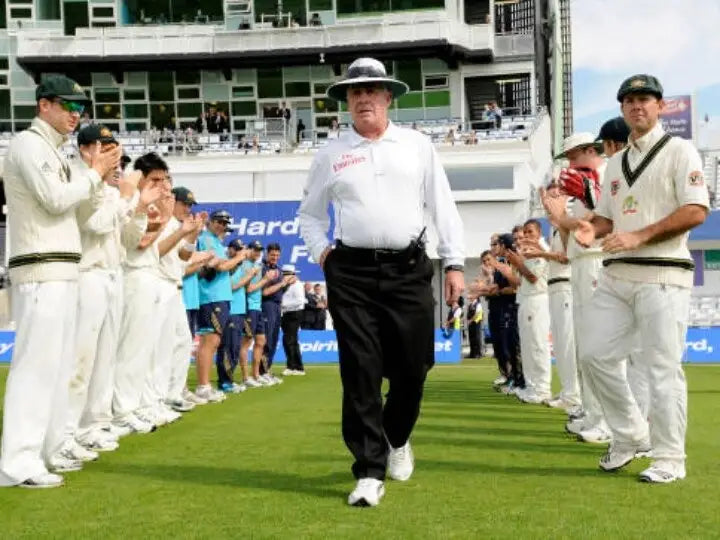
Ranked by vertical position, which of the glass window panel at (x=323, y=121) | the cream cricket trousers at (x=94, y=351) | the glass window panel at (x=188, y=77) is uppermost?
the glass window panel at (x=188, y=77)

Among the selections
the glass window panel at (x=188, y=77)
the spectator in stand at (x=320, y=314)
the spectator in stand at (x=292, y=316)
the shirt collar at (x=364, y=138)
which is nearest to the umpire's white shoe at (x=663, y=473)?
the shirt collar at (x=364, y=138)

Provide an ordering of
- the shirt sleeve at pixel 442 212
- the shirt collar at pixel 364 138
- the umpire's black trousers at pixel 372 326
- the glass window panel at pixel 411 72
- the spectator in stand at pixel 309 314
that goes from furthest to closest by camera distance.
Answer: the glass window panel at pixel 411 72 < the spectator in stand at pixel 309 314 < the shirt sleeve at pixel 442 212 < the shirt collar at pixel 364 138 < the umpire's black trousers at pixel 372 326

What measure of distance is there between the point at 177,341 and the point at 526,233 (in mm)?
4416

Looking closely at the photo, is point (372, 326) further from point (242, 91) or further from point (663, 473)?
point (242, 91)

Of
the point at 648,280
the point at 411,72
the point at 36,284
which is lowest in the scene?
the point at 648,280

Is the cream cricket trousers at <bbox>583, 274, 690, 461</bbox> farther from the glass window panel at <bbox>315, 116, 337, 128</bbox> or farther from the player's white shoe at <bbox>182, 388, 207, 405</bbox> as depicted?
the glass window panel at <bbox>315, 116, 337, 128</bbox>

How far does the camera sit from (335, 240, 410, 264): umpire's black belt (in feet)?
20.0

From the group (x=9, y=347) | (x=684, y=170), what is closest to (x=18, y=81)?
(x=9, y=347)

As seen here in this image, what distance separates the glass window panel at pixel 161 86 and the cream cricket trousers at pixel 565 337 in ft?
133

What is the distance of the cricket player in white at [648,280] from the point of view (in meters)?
6.46

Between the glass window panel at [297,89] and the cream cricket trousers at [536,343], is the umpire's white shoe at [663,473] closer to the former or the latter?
the cream cricket trousers at [536,343]

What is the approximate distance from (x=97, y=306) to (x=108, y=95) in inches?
1715

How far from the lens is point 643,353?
6723 millimetres

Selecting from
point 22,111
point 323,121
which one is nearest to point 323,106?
point 323,121
